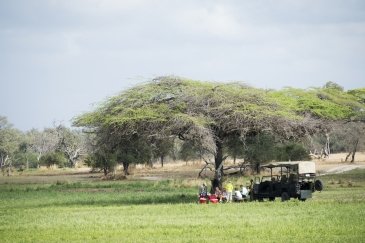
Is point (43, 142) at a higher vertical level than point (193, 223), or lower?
higher

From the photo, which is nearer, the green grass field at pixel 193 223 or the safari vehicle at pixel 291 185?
the green grass field at pixel 193 223

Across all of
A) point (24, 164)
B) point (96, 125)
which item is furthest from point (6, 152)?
point (96, 125)

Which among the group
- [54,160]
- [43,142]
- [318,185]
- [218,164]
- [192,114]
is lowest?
[318,185]

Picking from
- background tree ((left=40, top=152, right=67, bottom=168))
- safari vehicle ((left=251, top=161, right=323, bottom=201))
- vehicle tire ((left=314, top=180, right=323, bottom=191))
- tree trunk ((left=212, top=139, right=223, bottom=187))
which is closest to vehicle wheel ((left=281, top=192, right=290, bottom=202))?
safari vehicle ((left=251, top=161, right=323, bottom=201))

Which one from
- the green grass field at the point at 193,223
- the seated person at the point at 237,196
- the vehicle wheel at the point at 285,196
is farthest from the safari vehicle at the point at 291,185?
the seated person at the point at 237,196

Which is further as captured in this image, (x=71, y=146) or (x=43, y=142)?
(x=43, y=142)

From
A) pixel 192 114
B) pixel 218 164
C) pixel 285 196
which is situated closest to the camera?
pixel 285 196

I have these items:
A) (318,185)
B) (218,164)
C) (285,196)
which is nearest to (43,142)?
(218,164)

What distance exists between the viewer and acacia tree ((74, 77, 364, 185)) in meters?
39.6

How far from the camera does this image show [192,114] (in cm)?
3991

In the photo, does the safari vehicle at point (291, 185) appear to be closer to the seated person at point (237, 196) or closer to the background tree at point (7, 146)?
the seated person at point (237, 196)

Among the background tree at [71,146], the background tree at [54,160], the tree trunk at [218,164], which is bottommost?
the tree trunk at [218,164]

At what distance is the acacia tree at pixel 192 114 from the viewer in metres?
39.6

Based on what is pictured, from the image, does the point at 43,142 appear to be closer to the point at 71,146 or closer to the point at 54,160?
the point at 71,146
